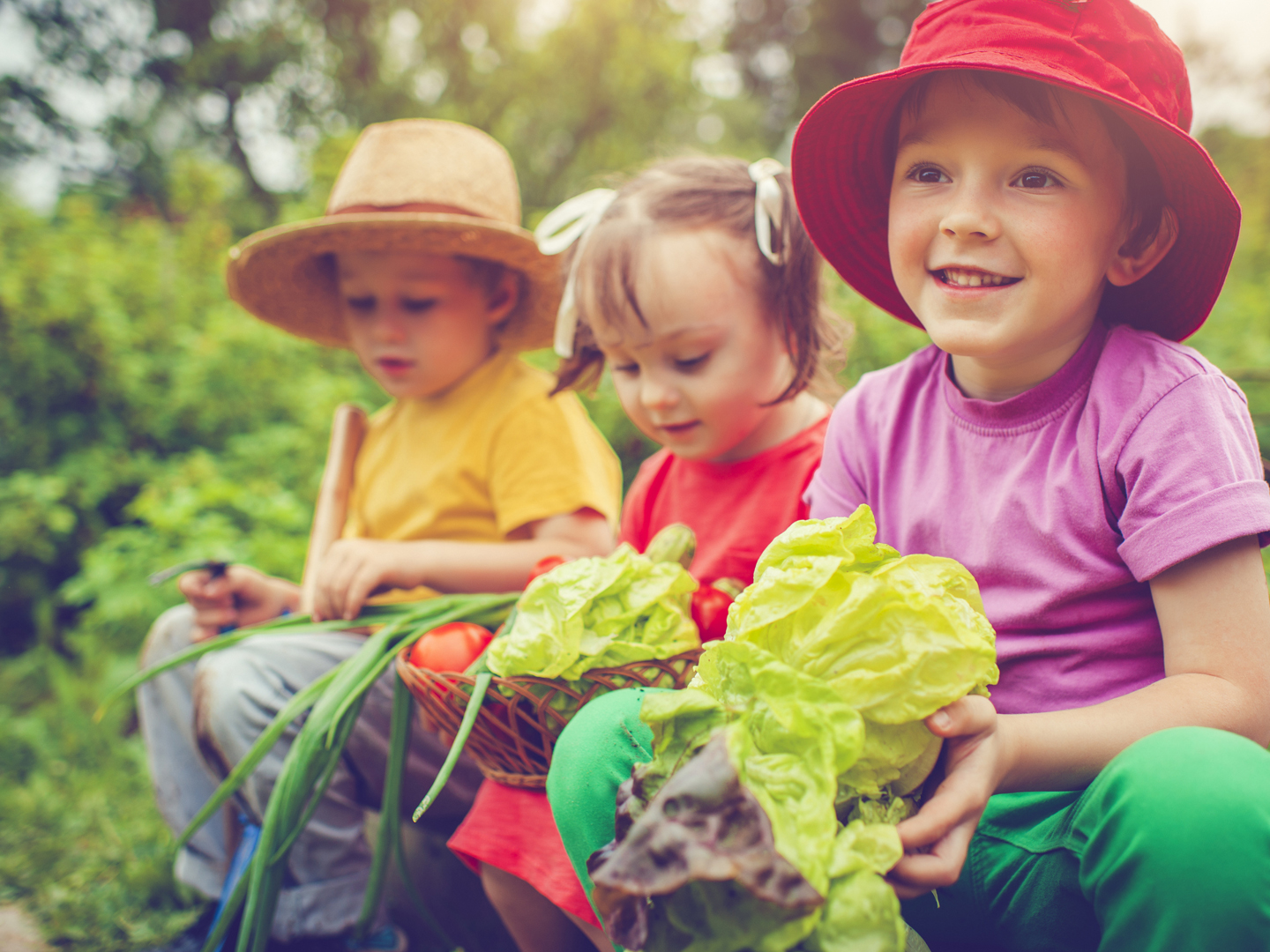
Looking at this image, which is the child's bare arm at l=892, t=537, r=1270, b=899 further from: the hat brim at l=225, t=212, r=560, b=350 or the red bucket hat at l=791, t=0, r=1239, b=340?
the hat brim at l=225, t=212, r=560, b=350

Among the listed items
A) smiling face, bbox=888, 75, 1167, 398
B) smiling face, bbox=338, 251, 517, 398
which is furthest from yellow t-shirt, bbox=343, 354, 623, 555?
smiling face, bbox=888, 75, 1167, 398

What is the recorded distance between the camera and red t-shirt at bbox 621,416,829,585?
1832 mm

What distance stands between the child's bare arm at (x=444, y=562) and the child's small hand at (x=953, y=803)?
1.24m

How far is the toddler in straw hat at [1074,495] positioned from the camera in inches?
35.4

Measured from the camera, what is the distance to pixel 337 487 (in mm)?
2551

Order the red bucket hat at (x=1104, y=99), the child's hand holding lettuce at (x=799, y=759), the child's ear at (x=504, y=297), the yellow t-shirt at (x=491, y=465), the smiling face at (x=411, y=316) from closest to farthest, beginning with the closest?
the child's hand holding lettuce at (x=799, y=759), the red bucket hat at (x=1104, y=99), the yellow t-shirt at (x=491, y=465), the smiling face at (x=411, y=316), the child's ear at (x=504, y=297)

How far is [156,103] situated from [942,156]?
11.6m

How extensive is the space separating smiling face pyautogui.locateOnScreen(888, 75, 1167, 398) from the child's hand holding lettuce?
417mm

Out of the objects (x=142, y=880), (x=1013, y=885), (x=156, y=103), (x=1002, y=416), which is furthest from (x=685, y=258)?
(x=156, y=103)

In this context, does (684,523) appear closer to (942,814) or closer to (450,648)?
(450,648)

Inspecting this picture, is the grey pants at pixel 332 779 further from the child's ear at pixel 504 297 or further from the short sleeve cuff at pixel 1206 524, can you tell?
the short sleeve cuff at pixel 1206 524

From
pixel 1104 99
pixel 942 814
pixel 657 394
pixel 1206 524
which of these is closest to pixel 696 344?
pixel 657 394

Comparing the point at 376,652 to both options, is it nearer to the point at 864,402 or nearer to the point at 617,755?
the point at 617,755

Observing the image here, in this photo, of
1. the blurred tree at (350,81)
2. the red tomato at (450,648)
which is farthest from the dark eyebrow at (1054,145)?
the blurred tree at (350,81)
